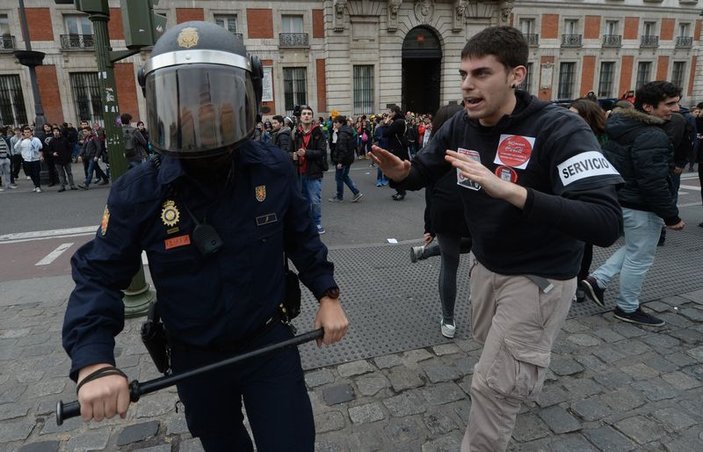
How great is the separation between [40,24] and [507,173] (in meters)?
27.8

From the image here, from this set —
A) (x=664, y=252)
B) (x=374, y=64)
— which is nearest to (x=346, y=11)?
(x=374, y=64)

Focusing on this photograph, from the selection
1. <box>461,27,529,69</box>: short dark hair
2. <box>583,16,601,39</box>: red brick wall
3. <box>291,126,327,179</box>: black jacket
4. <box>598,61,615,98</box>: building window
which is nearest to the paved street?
<box>461,27,529,69</box>: short dark hair

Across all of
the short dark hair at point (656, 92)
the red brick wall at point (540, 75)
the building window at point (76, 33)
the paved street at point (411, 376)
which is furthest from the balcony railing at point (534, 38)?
the short dark hair at point (656, 92)

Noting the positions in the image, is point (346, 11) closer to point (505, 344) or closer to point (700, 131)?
point (700, 131)

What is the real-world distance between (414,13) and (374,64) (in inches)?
151

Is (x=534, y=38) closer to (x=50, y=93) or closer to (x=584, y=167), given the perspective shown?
(x=50, y=93)

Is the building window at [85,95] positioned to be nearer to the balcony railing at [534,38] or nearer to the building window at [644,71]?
the balcony railing at [534,38]

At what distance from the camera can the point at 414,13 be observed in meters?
26.4

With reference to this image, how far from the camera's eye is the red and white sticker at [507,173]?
6.69 ft

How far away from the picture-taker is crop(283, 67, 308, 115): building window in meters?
25.6

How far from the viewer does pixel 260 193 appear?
5.48ft

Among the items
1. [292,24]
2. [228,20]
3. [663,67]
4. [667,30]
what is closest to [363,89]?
[292,24]

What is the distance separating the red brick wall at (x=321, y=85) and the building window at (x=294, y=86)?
Result: 2.45 ft

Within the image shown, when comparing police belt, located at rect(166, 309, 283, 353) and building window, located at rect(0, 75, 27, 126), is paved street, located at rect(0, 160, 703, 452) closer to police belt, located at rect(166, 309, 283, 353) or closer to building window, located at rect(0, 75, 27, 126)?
police belt, located at rect(166, 309, 283, 353)
